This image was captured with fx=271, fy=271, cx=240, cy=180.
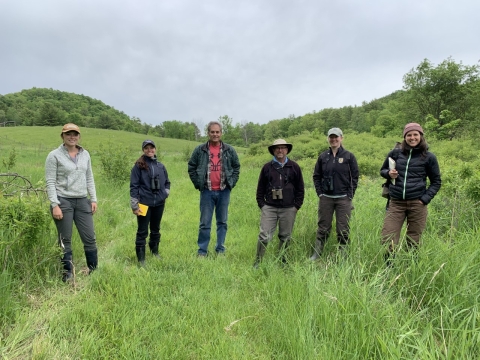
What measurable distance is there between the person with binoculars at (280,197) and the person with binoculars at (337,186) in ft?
1.57

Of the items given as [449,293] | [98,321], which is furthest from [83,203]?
[449,293]

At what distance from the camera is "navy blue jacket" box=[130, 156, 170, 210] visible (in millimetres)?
4074

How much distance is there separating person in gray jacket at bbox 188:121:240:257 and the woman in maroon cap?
233 centimetres

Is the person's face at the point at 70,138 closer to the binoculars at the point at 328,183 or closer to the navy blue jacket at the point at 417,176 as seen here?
the binoculars at the point at 328,183

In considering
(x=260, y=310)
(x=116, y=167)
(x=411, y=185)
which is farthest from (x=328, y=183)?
(x=116, y=167)

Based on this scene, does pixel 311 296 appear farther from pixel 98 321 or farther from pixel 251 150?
pixel 251 150

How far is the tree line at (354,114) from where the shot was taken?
28.8 meters

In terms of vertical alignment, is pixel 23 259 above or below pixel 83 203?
below

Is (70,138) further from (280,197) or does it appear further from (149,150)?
(280,197)

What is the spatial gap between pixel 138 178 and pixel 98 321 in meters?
2.10

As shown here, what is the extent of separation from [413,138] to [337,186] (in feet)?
3.87

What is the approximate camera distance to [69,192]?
338 cm

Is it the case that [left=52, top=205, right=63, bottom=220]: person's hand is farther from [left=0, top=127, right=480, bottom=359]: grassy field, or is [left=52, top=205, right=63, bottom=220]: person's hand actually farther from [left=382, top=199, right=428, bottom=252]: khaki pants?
[left=382, top=199, right=428, bottom=252]: khaki pants

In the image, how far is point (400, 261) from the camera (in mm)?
3135
